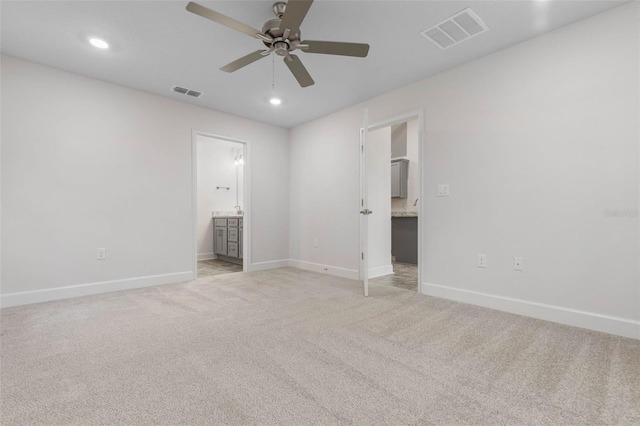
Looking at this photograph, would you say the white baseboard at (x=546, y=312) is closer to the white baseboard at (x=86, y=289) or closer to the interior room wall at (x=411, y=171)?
the interior room wall at (x=411, y=171)

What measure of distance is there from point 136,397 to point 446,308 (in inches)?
98.9

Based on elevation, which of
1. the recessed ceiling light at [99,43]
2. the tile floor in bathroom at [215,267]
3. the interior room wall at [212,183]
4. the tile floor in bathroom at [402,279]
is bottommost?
the tile floor in bathroom at [215,267]

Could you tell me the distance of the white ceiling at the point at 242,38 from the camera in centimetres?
221

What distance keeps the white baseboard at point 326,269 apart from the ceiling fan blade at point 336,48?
112 inches

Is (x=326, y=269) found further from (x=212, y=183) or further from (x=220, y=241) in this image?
(x=212, y=183)

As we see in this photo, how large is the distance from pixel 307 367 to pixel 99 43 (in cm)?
319

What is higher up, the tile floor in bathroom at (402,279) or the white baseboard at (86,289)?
the white baseboard at (86,289)

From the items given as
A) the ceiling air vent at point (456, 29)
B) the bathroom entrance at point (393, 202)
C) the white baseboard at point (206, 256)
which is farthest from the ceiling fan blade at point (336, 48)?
the white baseboard at point (206, 256)

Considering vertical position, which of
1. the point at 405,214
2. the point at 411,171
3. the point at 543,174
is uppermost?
the point at 411,171

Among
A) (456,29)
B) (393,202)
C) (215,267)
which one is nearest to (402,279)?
(393,202)

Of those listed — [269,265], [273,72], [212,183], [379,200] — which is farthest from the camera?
[212,183]

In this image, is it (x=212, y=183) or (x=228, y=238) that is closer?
(x=228, y=238)

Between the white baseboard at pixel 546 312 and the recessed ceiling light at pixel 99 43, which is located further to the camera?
the recessed ceiling light at pixel 99 43

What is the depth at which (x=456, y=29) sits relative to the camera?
2465mm
